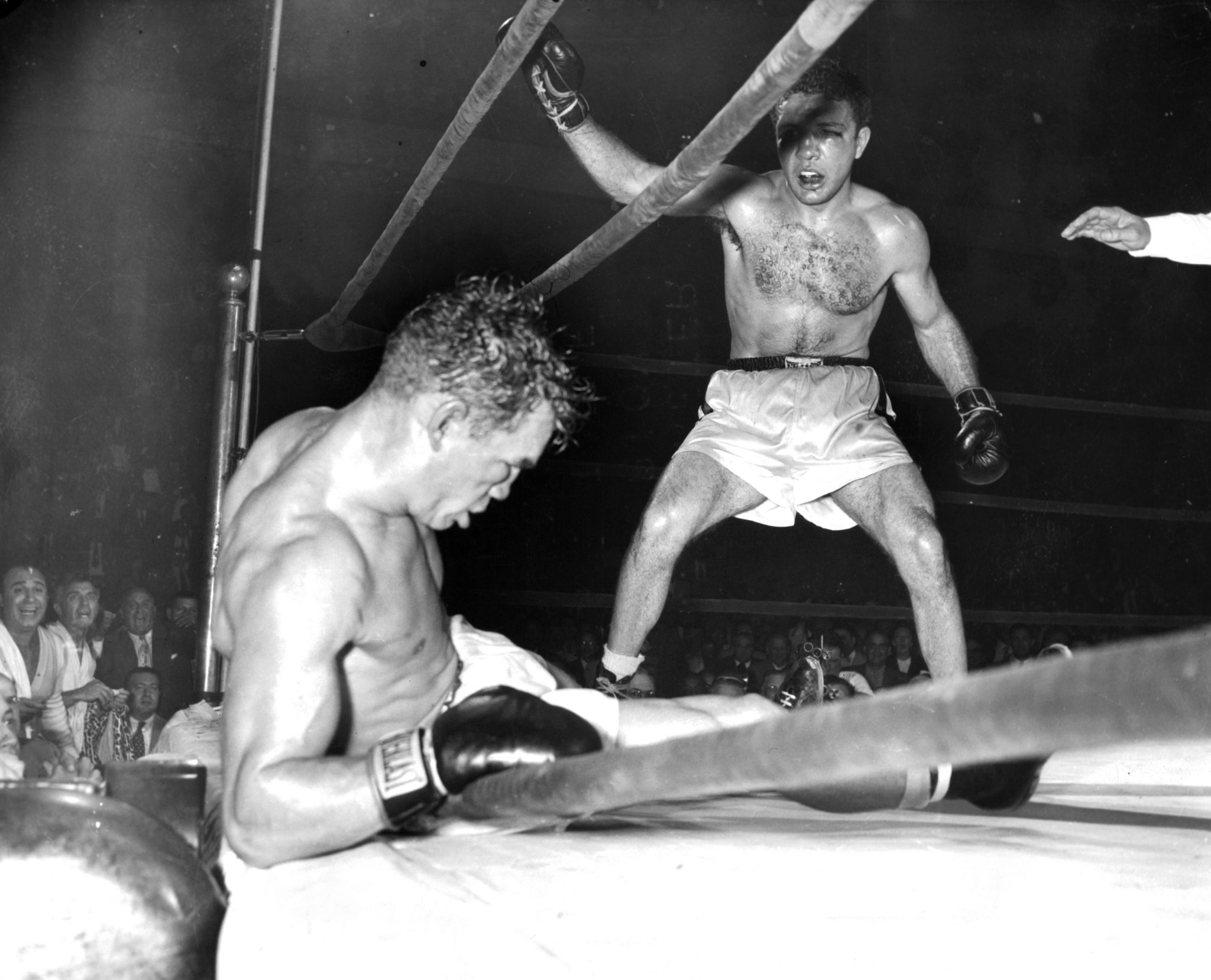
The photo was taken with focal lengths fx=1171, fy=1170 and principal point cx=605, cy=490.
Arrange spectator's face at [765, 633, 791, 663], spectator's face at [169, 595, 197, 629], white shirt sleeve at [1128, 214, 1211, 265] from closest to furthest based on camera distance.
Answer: white shirt sleeve at [1128, 214, 1211, 265]
spectator's face at [169, 595, 197, 629]
spectator's face at [765, 633, 791, 663]

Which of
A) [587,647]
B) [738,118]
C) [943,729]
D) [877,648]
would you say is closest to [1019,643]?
[877,648]

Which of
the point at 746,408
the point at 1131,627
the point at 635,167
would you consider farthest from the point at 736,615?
the point at 635,167

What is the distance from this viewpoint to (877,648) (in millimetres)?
4895

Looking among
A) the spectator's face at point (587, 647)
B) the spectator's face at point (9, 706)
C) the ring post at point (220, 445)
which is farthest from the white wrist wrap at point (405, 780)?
the spectator's face at point (587, 647)

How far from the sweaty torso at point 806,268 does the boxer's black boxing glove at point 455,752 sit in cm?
139

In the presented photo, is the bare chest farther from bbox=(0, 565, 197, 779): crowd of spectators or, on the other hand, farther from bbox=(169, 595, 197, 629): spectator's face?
bbox=(169, 595, 197, 629): spectator's face

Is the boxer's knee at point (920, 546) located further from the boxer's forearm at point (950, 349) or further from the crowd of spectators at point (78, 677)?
the crowd of spectators at point (78, 677)

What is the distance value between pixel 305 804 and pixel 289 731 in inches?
2.9

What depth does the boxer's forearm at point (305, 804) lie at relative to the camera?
1.12m

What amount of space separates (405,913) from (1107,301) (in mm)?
5851

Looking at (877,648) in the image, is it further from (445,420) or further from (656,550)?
(445,420)

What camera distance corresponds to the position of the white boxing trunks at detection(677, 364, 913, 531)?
7.42ft

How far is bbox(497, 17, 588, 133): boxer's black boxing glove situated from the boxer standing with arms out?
0.77 m

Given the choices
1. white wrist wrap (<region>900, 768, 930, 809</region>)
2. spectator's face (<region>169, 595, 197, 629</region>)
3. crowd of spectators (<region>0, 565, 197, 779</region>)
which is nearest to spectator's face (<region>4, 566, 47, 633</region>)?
crowd of spectators (<region>0, 565, 197, 779</region>)
